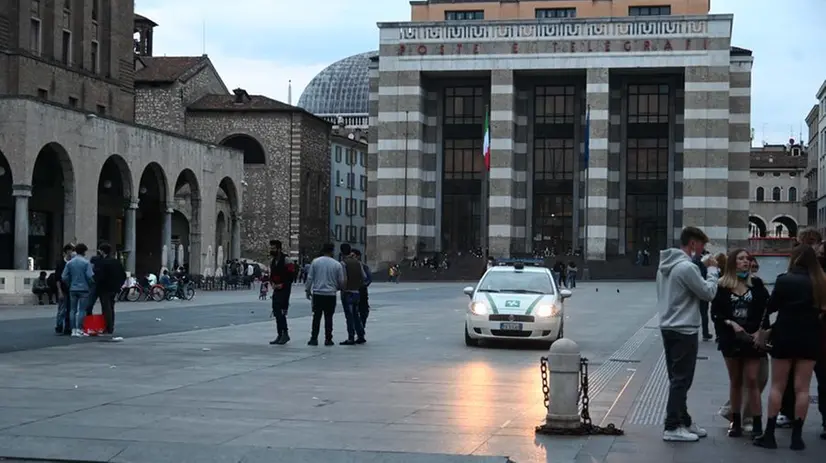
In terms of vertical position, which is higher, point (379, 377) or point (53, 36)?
point (53, 36)

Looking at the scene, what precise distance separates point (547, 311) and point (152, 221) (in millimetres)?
40230

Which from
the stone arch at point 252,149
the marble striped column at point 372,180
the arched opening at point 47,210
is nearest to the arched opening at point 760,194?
the marble striped column at point 372,180

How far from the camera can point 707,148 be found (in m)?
80.9

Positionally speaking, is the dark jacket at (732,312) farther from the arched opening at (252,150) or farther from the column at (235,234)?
the arched opening at (252,150)

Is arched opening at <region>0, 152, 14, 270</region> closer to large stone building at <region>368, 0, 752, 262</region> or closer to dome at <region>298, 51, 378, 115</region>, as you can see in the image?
large stone building at <region>368, 0, 752, 262</region>

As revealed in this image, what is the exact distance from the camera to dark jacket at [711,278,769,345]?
11.2 meters

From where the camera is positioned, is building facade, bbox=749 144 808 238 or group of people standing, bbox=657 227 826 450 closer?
group of people standing, bbox=657 227 826 450

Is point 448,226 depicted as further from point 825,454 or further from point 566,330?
point 825,454

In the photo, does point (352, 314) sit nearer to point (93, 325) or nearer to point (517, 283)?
point (517, 283)

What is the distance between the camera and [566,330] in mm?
28250

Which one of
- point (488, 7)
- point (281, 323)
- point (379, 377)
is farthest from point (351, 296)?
point (488, 7)

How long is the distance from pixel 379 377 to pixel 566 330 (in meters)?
12.1

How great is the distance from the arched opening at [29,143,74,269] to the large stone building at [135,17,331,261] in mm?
33997

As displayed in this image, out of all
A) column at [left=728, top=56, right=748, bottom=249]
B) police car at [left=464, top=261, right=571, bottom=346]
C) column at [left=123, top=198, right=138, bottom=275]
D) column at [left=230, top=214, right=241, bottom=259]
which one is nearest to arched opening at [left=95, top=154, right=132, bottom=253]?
column at [left=123, top=198, right=138, bottom=275]
